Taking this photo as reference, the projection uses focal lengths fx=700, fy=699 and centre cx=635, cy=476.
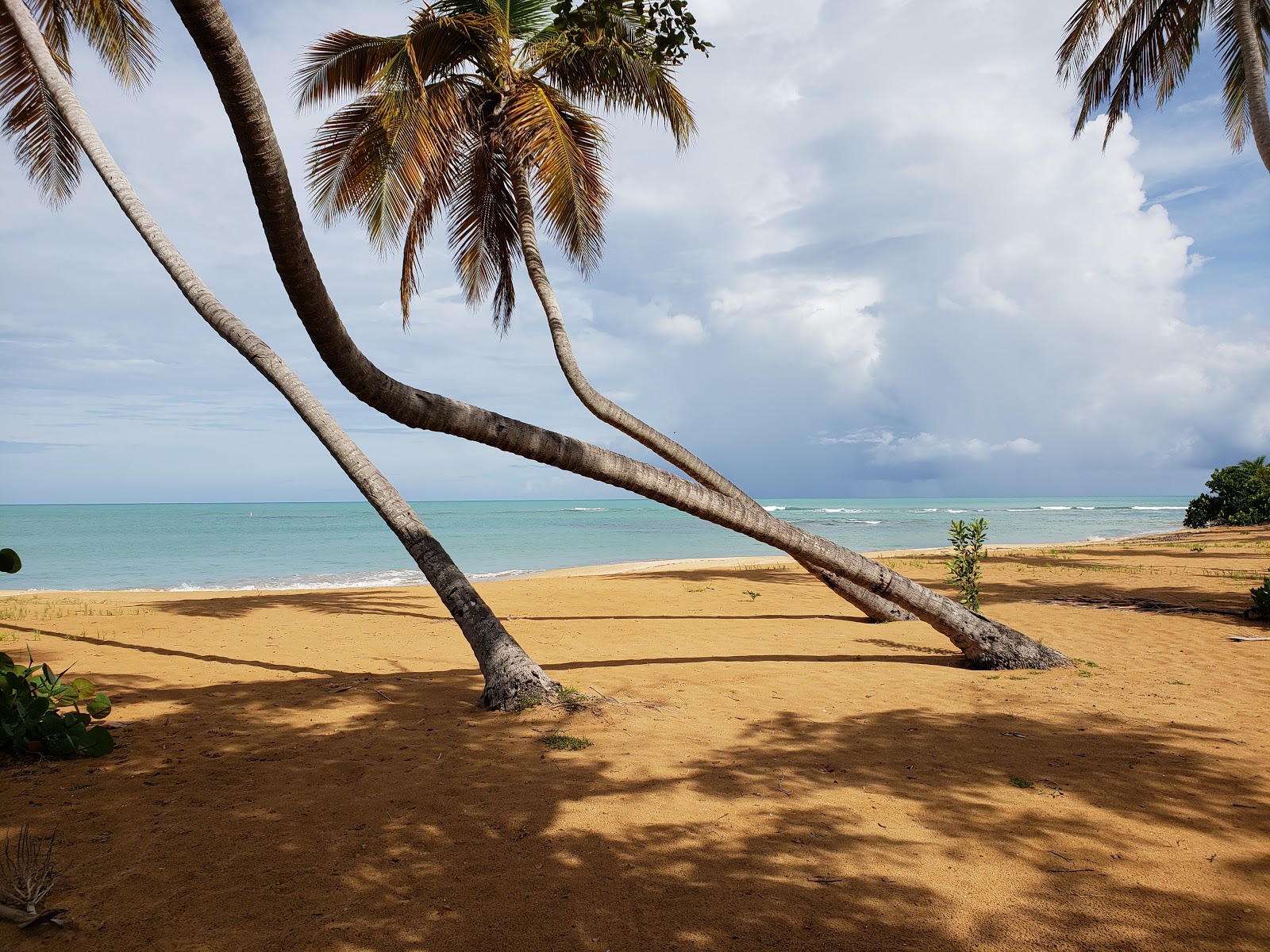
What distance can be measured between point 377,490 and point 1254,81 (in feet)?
43.0

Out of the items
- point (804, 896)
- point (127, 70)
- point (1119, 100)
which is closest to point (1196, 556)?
point (1119, 100)

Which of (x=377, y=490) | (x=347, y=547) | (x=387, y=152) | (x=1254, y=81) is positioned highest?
(x=1254, y=81)

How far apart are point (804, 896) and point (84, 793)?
140 inches

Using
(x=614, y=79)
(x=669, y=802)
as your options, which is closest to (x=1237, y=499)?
(x=614, y=79)

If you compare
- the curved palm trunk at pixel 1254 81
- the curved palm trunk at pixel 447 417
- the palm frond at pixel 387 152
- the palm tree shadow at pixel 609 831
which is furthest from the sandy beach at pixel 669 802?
the curved palm trunk at pixel 1254 81

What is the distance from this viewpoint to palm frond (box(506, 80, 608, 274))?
8930 millimetres

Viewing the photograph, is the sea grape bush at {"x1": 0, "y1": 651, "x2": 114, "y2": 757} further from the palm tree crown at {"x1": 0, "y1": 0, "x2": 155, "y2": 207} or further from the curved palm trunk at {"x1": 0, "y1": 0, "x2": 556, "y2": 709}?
the palm tree crown at {"x1": 0, "y1": 0, "x2": 155, "y2": 207}

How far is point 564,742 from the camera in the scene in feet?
14.5

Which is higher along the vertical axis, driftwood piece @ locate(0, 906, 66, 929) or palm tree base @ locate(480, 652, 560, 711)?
palm tree base @ locate(480, 652, 560, 711)

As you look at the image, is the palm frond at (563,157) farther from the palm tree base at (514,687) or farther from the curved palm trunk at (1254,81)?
the curved palm trunk at (1254,81)

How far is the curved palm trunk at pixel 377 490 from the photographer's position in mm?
5219

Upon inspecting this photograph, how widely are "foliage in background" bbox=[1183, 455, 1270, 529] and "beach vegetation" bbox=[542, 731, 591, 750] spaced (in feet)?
103

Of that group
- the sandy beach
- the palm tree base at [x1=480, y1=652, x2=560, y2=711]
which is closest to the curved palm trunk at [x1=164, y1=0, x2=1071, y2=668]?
the sandy beach

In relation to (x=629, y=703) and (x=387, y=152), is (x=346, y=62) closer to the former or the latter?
(x=387, y=152)
